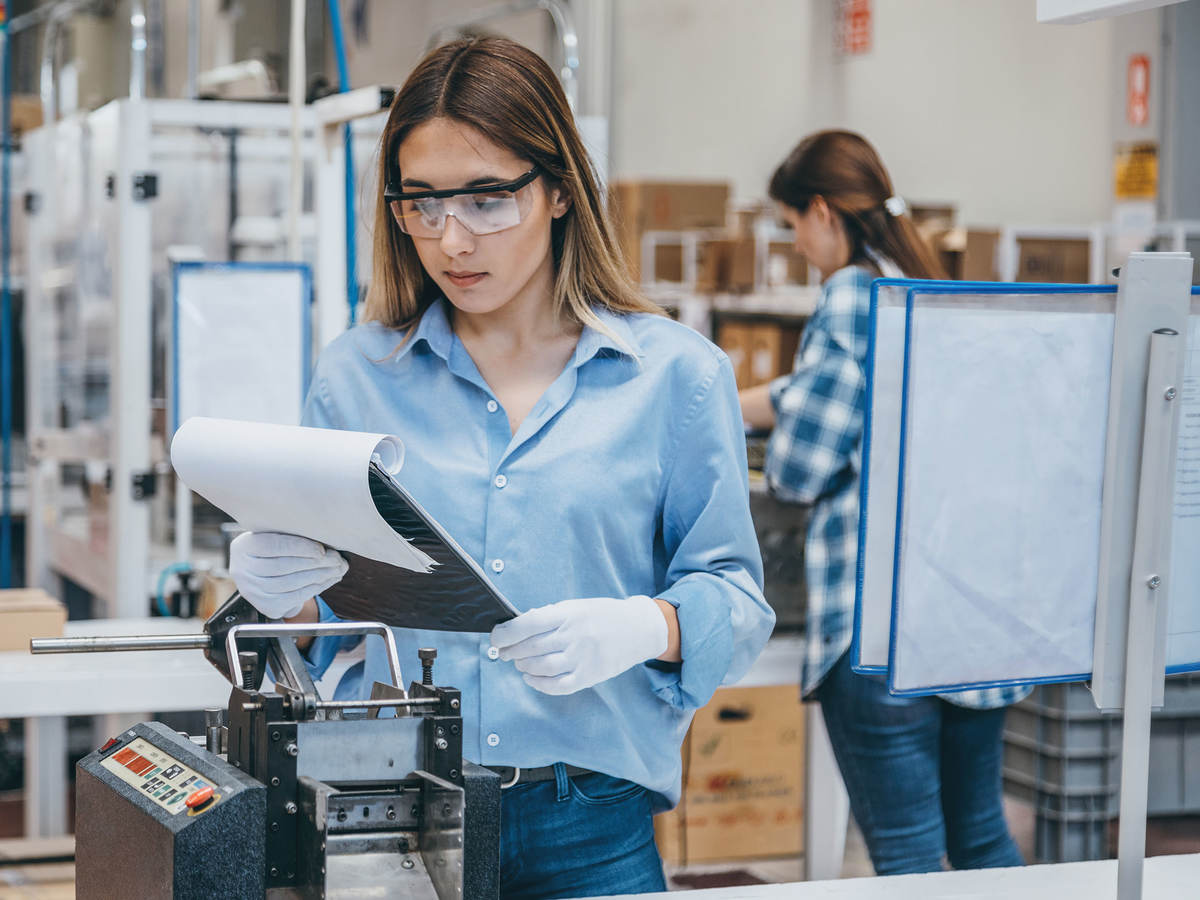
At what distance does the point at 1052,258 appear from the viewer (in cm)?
516

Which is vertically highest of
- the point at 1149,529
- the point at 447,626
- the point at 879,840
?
the point at 1149,529

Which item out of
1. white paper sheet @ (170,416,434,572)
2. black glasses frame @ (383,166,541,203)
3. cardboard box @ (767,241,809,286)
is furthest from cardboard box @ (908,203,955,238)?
white paper sheet @ (170,416,434,572)

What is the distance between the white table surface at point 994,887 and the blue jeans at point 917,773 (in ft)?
3.03

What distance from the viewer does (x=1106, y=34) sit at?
703 centimetres

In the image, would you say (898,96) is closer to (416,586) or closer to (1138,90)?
(1138,90)

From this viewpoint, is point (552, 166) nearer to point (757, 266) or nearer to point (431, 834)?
point (431, 834)

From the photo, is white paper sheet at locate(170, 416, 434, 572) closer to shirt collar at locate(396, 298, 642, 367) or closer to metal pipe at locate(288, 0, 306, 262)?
shirt collar at locate(396, 298, 642, 367)

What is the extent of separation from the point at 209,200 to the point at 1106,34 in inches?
204

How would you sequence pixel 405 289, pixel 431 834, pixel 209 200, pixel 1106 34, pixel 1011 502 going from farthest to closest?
Result: pixel 1106 34 → pixel 209 200 → pixel 405 289 → pixel 1011 502 → pixel 431 834

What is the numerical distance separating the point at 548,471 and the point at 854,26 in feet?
22.8

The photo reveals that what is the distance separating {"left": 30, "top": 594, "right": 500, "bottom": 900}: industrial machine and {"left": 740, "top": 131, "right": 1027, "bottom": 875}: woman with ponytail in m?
1.49

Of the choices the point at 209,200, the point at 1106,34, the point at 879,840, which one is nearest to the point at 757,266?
the point at 1106,34

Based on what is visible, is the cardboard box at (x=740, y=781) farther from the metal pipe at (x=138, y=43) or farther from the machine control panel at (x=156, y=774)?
the machine control panel at (x=156, y=774)

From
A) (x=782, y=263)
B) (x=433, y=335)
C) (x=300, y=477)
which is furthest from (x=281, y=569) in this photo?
(x=782, y=263)
